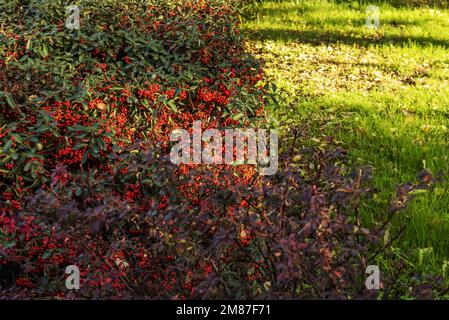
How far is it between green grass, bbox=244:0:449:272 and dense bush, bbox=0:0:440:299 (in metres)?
0.76

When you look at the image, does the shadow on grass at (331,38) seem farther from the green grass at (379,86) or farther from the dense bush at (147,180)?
the dense bush at (147,180)

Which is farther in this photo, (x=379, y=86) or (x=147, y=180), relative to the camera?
(x=379, y=86)

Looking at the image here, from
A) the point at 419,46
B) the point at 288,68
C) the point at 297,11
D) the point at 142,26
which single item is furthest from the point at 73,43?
the point at 297,11

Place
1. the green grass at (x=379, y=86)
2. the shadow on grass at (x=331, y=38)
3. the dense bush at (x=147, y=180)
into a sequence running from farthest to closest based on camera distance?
the shadow on grass at (x=331, y=38), the green grass at (x=379, y=86), the dense bush at (x=147, y=180)

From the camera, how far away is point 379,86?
23.2ft

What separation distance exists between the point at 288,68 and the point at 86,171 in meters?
4.78

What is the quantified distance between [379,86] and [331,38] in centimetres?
228

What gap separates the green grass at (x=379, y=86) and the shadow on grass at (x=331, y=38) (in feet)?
0.04

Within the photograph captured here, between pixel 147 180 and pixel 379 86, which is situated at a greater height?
pixel 147 180

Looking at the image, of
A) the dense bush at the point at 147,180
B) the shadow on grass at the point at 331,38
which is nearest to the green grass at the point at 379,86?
the shadow on grass at the point at 331,38

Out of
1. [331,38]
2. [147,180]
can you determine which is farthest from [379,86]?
[147,180]

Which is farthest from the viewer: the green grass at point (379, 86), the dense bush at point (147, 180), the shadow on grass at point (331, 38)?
the shadow on grass at point (331, 38)

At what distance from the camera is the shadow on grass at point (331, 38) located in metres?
8.68

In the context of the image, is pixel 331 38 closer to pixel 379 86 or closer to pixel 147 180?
pixel 379 86
